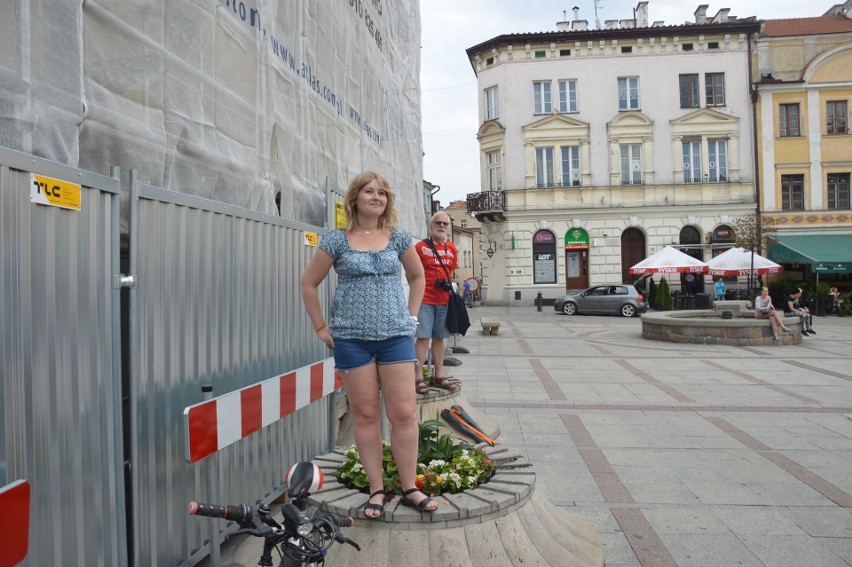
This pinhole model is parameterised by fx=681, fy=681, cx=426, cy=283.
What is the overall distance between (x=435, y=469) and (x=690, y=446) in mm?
3586

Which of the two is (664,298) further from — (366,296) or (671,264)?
(366,296)

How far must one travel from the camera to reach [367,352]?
3.22 meters

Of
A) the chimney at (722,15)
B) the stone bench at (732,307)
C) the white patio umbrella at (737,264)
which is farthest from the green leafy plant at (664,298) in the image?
the chimney at (722,15)

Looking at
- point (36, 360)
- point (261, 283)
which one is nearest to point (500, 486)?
point (261, 283)

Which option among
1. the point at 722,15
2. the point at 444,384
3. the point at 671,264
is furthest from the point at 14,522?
the point at 722,15

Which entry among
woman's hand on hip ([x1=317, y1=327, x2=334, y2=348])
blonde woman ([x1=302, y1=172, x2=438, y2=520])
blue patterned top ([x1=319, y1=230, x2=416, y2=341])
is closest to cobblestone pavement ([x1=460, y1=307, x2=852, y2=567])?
blonde woman ([x1=302, y1=172, x2=438, y2=520])

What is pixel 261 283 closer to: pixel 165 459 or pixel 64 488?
pixel 165 459

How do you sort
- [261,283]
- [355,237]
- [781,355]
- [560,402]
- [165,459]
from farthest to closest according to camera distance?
[781,355] < [560,402] < [261,283] < [355,237] < [165,459]

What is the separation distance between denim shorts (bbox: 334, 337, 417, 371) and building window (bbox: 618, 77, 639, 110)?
35441 millimetres

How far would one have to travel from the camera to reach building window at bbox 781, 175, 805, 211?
34000mm

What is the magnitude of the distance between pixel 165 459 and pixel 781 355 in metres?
13.7

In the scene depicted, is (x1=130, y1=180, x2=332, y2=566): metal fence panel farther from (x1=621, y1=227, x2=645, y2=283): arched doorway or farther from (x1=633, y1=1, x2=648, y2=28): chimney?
(x1=633, y1=1, x2=648, y2=28): chimney

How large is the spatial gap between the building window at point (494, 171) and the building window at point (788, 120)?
46.6ft

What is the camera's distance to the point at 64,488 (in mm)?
2457
